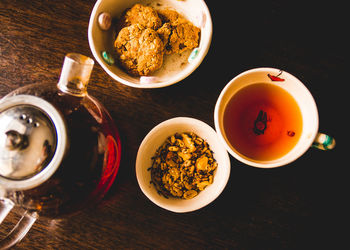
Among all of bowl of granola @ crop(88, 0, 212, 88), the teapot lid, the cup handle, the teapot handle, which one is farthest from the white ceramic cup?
the teapot handle

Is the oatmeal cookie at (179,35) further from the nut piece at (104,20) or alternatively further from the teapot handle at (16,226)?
the teapot handle at (16,226)

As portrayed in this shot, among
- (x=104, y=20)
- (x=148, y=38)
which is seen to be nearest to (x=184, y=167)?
(x=148, y=38)

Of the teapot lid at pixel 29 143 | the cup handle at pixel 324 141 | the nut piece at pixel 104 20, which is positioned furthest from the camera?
the nut piece at pixel 104 20

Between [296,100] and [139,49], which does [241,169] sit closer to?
[296,100]

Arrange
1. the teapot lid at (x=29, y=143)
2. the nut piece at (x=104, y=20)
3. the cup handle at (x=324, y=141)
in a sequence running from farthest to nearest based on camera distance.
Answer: the nut piece at (x=104, y=20) < the cup handle at (x=324, y=141) < the teapot lid at (x=29, y=143)

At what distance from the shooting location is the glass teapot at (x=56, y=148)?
0.56m

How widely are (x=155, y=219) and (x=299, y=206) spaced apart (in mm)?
465

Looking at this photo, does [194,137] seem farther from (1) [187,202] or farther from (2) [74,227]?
(2) [74,227]

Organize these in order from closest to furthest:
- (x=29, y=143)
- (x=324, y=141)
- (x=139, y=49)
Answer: (x=29, y=143), (x=324, y=141), (x=139, y=49)

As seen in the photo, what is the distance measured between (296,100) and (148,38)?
47 centimetres

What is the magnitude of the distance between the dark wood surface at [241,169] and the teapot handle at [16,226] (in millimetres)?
159

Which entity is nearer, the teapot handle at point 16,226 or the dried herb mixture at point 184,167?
the teapot handle at point 16,226

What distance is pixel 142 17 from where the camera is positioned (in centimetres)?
82

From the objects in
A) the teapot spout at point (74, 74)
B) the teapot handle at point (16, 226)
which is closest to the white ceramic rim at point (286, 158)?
the teapot spout at point (74, 74)
